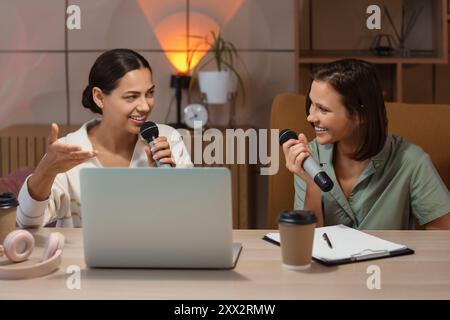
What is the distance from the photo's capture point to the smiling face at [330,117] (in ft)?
7.06

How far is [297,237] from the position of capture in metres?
1.52

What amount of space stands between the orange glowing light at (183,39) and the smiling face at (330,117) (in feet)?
5.86

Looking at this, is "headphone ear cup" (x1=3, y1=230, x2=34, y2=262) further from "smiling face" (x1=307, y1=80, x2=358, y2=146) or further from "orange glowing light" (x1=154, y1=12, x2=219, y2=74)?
"orange glowing light" (x1=154, y1=12, x2=219, y2=74)

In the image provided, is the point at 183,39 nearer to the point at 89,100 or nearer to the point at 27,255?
the point at 89,100

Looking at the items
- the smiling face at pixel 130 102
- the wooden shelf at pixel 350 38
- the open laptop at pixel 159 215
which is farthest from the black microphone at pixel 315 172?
the wooden shelf at pixel 350 38

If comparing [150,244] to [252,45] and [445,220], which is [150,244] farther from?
[252,45]

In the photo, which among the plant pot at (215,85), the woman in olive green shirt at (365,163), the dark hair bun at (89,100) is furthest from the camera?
the plant pot at (215,85)

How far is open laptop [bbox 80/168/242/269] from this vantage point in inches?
57.2

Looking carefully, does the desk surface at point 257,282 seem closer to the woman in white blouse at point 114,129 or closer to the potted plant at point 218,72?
the woman in white blouse at point 114,129

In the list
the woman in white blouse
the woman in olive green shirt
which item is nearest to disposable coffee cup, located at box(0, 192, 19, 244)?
the woman in white blouse

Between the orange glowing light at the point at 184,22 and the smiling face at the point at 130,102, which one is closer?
the smiling face at the point at 130,102

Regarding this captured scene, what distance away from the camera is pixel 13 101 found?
4.00 metres

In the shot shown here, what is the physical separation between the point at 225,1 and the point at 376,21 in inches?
30.7
